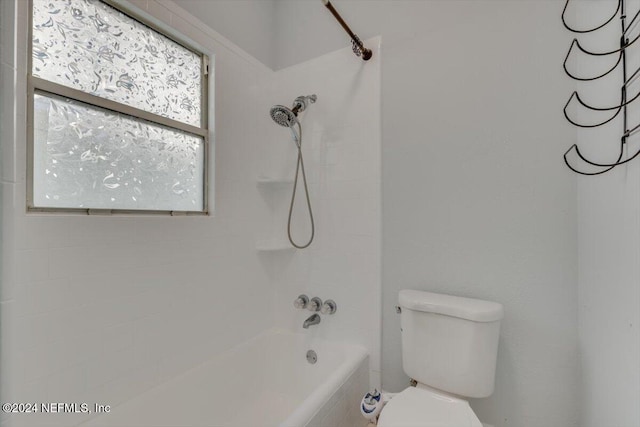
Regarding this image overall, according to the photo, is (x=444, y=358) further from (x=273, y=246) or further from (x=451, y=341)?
(x=273, y=246)

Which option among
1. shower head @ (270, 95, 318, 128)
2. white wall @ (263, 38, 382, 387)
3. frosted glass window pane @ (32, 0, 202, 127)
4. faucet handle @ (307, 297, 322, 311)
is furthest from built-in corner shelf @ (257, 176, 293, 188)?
faucet handle @ (307, 297, 322, 311)

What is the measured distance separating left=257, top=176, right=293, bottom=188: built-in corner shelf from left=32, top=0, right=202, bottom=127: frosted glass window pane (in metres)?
0.49

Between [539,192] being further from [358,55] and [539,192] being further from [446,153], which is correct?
[358,55]

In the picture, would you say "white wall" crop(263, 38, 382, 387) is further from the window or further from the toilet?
the window

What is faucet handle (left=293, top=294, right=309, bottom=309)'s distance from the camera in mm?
1729

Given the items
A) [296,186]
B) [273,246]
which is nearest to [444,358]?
[273,246]

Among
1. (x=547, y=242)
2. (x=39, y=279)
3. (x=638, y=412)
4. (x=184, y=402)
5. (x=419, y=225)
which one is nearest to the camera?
(x=638, y=412)

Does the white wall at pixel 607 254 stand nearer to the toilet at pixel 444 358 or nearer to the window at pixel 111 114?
the toilet at pixel 444 358

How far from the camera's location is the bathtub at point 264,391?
1157mm

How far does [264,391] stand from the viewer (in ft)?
5.71

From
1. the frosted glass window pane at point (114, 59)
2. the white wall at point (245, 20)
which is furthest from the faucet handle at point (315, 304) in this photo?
the white wall at point (245, 20)

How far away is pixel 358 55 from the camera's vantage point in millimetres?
1600

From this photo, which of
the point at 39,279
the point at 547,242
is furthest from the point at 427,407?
the point at 39,279

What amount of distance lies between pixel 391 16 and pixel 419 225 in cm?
117
